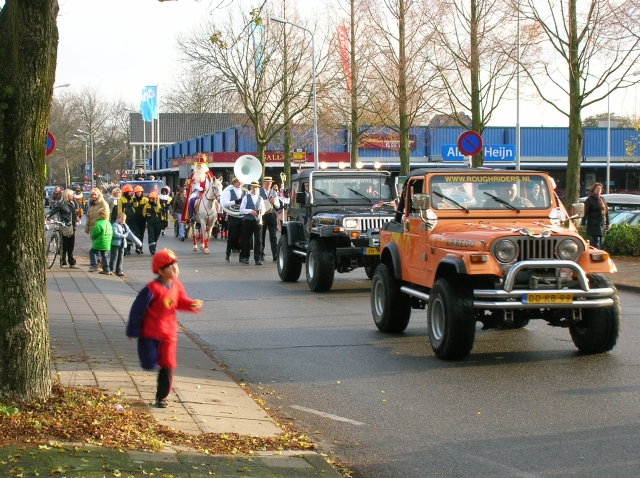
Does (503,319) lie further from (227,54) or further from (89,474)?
(227,54)

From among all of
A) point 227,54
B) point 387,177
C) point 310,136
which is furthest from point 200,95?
point 387,177

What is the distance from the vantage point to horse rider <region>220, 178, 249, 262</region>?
21797 mm

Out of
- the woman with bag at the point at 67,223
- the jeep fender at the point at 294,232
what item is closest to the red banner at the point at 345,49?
the woman with bag at the point at 67,223

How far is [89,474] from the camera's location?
4789 millimetres

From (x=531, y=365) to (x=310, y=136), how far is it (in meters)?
44.7

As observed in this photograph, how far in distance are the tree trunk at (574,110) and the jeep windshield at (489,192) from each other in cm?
1219

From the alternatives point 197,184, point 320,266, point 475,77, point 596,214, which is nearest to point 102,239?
point 320,266

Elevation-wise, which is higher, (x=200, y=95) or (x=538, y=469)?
(x=200, y=95)

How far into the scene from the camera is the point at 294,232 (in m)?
16.9

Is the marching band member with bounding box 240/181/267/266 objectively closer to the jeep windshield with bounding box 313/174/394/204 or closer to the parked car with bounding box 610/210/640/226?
the jeep windshield with bounding box 313/174/394/204

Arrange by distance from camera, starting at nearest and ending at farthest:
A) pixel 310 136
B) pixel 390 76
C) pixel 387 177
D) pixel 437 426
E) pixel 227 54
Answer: pixel 437 426
pixel 387 177
pixel 390 76
pixel 227 54
pixel 310 136

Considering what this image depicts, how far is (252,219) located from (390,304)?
10.0 m

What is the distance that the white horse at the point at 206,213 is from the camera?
2509 centimetres

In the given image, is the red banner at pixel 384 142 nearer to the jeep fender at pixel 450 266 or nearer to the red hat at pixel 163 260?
the jeep fender at pixel 450 266
